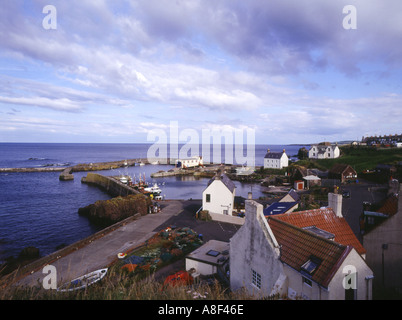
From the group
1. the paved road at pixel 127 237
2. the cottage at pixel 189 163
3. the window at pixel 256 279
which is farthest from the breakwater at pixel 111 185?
the cottage at pixel 189 163

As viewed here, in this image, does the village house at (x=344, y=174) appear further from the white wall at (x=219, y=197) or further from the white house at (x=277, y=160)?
the white wall at (x=219, y=197)

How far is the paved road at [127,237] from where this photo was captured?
17.9 m

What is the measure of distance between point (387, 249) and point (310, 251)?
259 inches

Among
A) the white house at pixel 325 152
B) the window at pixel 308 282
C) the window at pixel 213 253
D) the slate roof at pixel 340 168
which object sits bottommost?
the window at pixel 213 253

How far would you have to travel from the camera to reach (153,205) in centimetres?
3600

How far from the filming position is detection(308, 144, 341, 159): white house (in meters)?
92.2

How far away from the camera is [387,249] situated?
13.0m

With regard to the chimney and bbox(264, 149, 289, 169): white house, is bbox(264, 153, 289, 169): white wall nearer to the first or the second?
bbox(264, 149, 289, 169): white house

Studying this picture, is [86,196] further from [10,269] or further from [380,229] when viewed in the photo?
[380,229]

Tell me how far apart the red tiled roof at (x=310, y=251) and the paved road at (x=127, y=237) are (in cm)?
1195

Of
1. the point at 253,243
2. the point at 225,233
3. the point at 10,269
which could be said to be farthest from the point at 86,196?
the point at 253,243

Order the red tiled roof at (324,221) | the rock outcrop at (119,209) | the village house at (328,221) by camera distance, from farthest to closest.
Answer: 1. the rock outcrop at (119,209)
2. the red tiled roof at (324,221)
3. the village house at (328,221)
